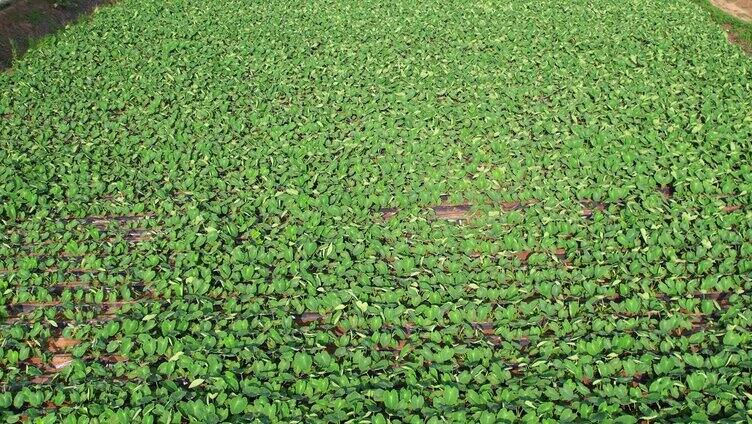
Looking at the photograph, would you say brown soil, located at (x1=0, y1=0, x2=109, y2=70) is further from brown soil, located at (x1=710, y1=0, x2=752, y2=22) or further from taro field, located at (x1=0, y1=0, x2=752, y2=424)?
brown soil, located at (x1=710, y1=0, x2=752, y2=22)

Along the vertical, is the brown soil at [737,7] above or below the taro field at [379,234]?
below

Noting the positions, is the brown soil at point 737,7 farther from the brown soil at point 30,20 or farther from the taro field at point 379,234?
the brown soil at point 30,20

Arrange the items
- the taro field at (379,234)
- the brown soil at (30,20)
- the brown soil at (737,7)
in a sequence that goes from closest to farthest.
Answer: the taro field at (379,234), the brown soil at (30,20), the brown soil at (737,7)

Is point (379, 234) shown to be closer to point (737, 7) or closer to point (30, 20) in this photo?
point (30, 20)

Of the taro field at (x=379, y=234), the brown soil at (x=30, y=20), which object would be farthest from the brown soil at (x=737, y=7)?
the brown soil at (x=30, y=20)

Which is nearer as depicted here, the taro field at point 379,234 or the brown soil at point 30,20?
the taro field at point 379,234

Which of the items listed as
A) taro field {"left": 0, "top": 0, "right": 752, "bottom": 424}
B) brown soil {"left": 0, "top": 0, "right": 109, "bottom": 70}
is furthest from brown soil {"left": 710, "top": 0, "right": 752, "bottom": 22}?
brown soil {"left": 0, "top": 0, "right": 109, "bottom": 70}
